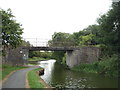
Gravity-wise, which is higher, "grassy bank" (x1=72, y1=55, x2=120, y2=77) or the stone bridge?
the stone bridge

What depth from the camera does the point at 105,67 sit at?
79.8 ft

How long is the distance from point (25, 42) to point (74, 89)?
2223 cm

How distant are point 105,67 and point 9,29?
1395cm

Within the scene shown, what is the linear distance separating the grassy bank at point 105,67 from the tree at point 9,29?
40.9 ft

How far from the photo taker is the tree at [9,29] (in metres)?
20.0

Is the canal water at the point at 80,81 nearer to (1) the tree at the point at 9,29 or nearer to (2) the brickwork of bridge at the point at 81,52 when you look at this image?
(1) the tree at the point at 9,29

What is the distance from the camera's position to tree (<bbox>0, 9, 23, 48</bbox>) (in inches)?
786

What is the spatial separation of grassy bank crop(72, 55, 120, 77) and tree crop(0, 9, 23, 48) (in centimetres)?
1248

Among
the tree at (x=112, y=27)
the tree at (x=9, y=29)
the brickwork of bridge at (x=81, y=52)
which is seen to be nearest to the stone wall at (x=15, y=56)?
the brickwork of bridge at (x=81, y=52)

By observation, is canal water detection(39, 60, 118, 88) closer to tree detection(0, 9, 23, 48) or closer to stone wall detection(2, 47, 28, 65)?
tree detection(0, 9, 23, 48)

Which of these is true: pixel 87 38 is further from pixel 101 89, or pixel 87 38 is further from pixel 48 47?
pixel 101 89

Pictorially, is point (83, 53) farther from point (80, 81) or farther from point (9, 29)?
point (9, 29)

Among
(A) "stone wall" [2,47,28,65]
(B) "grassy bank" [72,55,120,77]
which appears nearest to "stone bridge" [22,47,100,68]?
(B) "grassy bank" [72,55,120,77]

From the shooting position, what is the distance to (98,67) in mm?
28641
